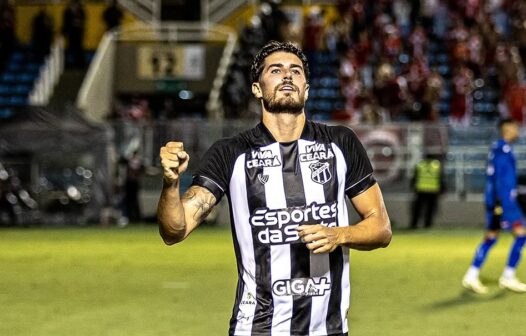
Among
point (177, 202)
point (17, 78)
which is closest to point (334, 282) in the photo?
point (177, 202)

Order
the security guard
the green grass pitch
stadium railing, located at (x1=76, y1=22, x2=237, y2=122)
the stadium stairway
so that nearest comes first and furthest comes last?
the green grass pitch < the security guard < stadium railing, located at (x1=76, y1=22, x2=237, y2=122) < the stadium stairway

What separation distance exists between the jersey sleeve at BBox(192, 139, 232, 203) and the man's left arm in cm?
49

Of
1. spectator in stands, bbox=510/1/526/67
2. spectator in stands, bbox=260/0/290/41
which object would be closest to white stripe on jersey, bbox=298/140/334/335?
spectator in stands, bbox=260/0/290/41

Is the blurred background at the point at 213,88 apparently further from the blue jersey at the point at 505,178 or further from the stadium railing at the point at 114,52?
the blue jersey at the point at 505,178

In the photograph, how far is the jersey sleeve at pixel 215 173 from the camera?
570cm

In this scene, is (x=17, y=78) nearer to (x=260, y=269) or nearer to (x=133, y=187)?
(x=133, y=187)

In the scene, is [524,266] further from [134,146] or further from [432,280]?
[134,146]

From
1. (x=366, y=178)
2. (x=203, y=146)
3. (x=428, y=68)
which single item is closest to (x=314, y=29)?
(x=428, y=68)

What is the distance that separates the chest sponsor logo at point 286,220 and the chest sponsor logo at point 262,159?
0.74ft

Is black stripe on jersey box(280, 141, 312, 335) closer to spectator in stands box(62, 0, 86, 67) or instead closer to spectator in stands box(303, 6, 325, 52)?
spectator in stands box(303, 6, 325, 52)

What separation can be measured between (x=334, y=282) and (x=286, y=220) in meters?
0.37

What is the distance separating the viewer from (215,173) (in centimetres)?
571

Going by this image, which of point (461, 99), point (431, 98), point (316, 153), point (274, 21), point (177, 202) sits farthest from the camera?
point (274, 21)

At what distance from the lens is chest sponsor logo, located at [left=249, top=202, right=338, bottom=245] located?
5.56m
